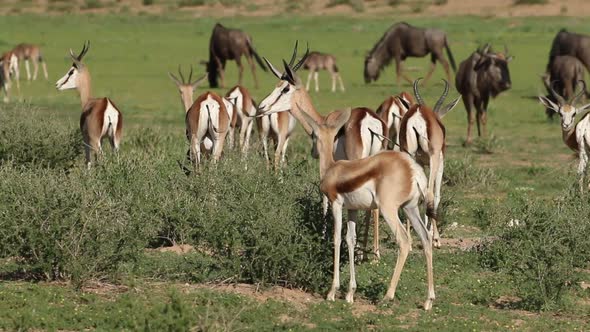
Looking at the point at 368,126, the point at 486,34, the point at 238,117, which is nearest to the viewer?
the point at 368,126

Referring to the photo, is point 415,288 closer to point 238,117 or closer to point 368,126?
point 368,126

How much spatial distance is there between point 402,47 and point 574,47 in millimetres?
5022

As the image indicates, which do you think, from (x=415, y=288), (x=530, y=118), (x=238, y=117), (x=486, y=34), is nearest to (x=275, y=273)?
(x=415, y=288)

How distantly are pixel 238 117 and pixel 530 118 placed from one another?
31.6 feet

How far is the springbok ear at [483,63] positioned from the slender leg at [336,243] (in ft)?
36.7

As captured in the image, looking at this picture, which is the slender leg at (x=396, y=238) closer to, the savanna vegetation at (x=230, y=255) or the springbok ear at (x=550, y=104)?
the savanna vegetation at (x=230, y=255)

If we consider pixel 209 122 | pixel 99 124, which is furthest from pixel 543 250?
pixel 99 124

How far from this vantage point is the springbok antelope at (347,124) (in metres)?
9.80

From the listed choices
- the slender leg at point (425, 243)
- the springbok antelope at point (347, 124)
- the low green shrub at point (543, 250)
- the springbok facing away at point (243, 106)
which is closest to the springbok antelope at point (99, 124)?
the springbok facing away at point (243, 106)

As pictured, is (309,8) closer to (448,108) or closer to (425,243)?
(448,108)

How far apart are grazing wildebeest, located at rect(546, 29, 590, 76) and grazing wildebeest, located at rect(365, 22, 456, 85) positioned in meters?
3.60

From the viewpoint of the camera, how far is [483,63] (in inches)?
772

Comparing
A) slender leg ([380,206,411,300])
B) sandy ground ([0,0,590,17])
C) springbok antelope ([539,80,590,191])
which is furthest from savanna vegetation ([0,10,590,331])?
sandy ground ([0,0,590,17])

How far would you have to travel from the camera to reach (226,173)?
10.7 m
